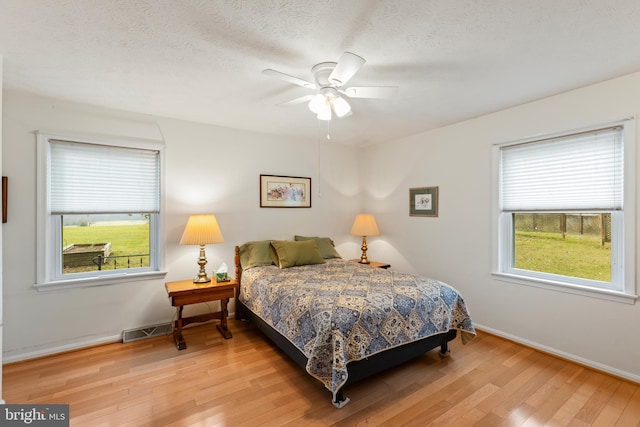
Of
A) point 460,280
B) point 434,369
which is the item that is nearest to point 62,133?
point 434,369

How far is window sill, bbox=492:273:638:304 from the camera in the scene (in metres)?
2.40

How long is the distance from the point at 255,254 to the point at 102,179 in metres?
1.77

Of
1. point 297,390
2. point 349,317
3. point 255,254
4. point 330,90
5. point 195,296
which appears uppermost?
point 330,90

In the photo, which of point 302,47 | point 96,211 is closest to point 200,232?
point 96,211

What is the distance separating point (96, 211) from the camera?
9.89 feet

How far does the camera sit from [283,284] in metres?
2.80

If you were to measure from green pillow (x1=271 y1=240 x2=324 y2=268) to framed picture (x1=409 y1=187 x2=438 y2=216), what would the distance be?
149cm

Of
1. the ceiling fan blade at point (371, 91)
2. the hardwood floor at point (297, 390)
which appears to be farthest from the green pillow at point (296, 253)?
the ceiling fan blade at point (371, 91)

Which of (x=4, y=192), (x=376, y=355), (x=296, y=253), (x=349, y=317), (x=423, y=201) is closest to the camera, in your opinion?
(x=349, y=317)

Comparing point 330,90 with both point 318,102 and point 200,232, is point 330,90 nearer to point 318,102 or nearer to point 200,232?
point 318,102

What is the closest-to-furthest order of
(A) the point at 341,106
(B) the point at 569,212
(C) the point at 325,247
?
(A) the point at 341,106, (B) the point at 569,212, (C) the point at 325,247

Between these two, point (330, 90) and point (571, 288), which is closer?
point (330, 90)

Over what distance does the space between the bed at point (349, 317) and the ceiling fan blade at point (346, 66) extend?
5.15ft

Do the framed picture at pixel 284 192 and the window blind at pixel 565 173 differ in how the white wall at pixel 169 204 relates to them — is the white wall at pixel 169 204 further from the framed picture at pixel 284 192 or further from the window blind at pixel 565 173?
the window blind at pixel 565 173
